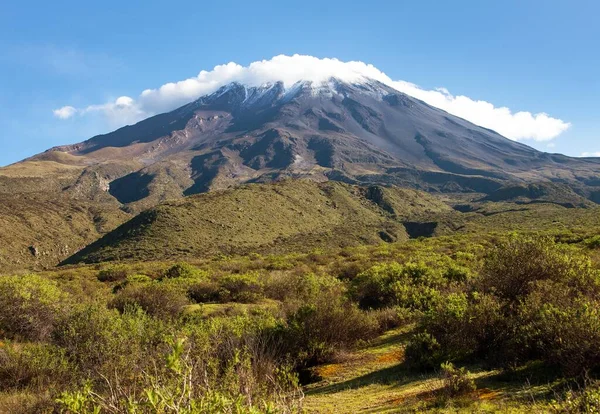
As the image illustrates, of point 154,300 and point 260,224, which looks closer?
point 154,300

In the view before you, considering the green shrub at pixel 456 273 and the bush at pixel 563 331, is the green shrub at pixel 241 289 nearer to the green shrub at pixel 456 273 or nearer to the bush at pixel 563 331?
the green shrub at pixel 456 273

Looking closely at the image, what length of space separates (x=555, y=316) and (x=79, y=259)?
62842mm

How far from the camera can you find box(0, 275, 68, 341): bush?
397 inches

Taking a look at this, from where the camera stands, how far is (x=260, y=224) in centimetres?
7294


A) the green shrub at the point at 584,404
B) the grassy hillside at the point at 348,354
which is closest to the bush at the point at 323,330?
the grassy hillside at the point at 348,354

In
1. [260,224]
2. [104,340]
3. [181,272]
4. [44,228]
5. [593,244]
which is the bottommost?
[593,244]

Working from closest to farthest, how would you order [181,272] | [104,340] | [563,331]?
[563,331], [104,340], [181,272]

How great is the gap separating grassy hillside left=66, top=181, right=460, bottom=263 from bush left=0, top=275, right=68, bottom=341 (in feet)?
138

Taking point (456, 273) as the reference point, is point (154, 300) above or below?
above

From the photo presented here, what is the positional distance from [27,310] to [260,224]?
205 ft

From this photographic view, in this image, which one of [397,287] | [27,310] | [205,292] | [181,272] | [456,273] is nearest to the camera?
[27,310]

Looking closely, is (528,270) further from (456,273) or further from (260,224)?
(260,224)

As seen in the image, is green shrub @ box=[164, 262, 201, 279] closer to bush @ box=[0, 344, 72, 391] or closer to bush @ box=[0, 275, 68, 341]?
bush @ box=[0, 275, 68, 341]

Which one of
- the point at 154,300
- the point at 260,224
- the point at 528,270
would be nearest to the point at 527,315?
the point at 528,270
